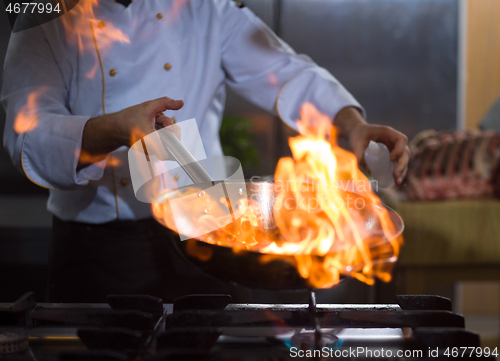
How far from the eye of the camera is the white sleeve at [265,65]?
0.88 metres

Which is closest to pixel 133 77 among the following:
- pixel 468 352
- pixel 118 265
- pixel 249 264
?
pixel 118 265

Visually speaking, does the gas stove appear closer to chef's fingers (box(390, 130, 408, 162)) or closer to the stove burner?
the stove burner

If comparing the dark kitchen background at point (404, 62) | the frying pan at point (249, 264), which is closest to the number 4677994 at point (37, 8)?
the frying pan at point (249, 264)

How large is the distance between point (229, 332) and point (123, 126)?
0.31 metres

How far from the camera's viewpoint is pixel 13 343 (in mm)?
461

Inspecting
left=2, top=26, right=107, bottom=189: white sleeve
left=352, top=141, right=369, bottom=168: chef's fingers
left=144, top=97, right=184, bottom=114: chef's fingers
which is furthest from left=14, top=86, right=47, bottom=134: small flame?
left=352, top=141, right=369, bottom=168: chef's fingers

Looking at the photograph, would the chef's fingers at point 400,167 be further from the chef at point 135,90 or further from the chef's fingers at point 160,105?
the chef's fingers at point 160,105

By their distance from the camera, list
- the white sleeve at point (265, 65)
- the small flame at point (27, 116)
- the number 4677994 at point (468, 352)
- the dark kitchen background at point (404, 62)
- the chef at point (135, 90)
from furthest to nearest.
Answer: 1. the dark kitchen background at point (404, 62)
2. the white sleeve at point (265, 65)
3. the chef at point (135, 90)
4. the small flame at point (27, 116)
5. the number 4677994 at point (468, 352)

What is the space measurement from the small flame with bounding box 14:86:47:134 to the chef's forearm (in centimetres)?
55

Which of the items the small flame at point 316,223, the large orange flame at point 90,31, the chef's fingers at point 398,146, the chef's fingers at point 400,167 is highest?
the large orange flame at point 90,31

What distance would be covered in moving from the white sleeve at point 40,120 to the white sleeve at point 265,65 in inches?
14.0

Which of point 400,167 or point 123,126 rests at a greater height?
point 123,126

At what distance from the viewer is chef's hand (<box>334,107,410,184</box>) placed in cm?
71

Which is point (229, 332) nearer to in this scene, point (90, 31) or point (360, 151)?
point (360, 151)
